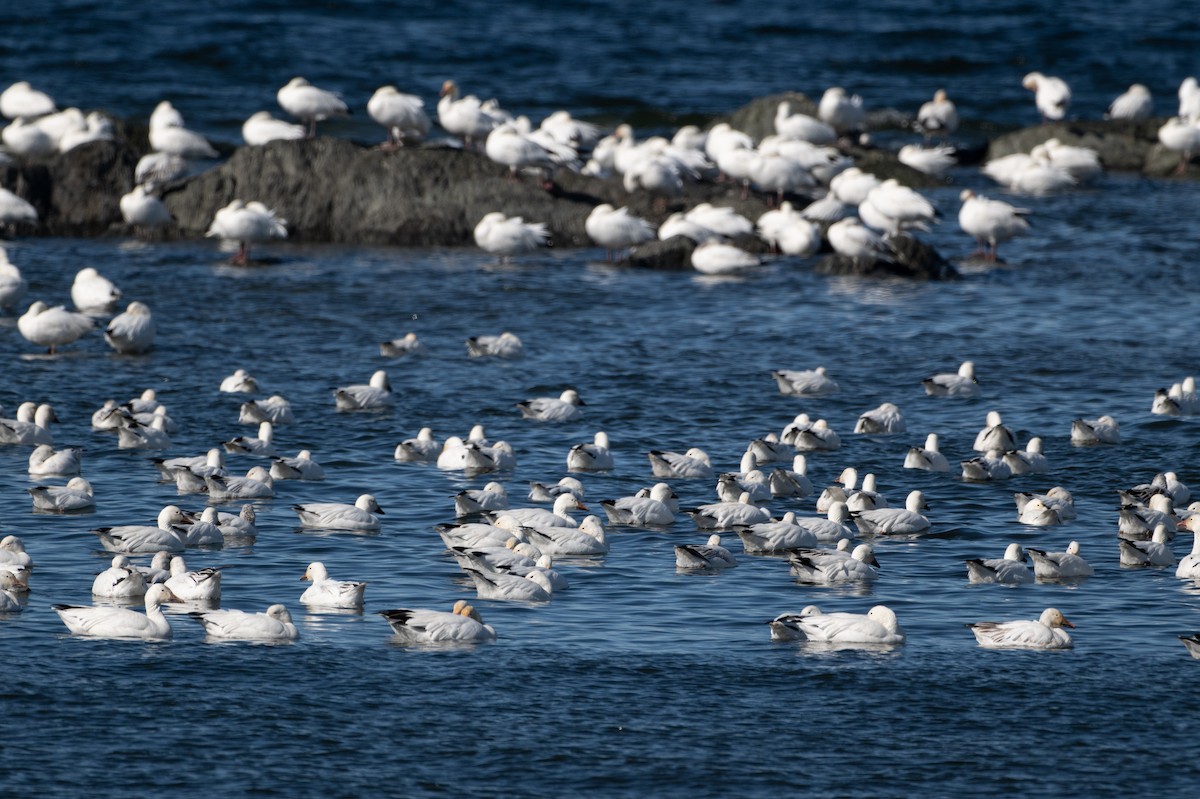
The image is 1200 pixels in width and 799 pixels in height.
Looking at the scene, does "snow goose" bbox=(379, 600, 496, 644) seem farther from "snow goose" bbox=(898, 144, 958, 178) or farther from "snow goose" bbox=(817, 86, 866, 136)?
"snow goose" bbox=(817, 86, 866, 136)

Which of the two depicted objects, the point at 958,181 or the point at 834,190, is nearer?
the point at 834,190

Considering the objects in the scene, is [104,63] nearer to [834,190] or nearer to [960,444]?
[834,190]

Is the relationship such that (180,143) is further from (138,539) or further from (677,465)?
(138,539)

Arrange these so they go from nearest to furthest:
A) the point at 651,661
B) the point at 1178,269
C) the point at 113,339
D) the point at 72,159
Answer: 1. the point at 651,661
2. the point at 113,339
3. the point at 1178,269
4. the point at 72,159

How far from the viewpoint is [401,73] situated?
189ft

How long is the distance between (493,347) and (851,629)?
41.7 ft

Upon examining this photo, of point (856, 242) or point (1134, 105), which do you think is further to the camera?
point (1134, 105)

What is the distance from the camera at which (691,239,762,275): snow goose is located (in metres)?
33.2

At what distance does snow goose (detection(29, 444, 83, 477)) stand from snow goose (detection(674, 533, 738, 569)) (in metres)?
6.95

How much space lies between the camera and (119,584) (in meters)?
16.2

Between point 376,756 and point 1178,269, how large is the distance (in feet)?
79.1

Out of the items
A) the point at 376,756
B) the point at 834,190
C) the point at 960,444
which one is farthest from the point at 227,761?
the point at 834,190

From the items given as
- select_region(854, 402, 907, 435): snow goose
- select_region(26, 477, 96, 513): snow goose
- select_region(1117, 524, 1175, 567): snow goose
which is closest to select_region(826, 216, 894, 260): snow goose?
select_region(854, 402, 907, 435): snow goose

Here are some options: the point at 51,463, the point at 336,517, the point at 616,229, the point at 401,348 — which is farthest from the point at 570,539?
the point at 616,229
